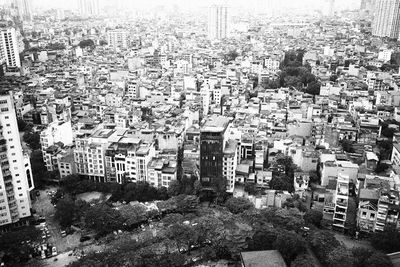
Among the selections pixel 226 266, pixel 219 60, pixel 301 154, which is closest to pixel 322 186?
pixel 301 154

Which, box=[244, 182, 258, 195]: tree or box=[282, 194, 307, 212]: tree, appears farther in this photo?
box=[244, 182, 258, 195]: tree

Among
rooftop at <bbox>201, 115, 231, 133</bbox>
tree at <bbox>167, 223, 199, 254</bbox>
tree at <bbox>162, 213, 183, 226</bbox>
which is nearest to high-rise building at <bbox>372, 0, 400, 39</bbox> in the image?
rooftop at <bbox>201, 115, 231, 133</bbox>

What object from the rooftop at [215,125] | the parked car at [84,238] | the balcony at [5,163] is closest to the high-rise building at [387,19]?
the rooftop at [215,125]

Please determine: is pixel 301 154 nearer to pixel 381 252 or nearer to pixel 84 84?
pixel 381 252

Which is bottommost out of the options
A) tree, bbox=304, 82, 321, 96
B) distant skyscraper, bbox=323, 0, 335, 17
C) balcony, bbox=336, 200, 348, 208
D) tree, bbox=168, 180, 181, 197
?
tree, bbox=168, 180, 181, 197

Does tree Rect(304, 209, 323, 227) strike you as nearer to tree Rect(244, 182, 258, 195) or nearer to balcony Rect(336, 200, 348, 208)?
balcony Rect(336, 200, 348, 208)

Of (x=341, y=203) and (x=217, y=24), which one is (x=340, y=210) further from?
(x=217, y=24)

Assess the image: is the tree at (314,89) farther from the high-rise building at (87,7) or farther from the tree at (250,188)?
the high-rise building at (87,7)
